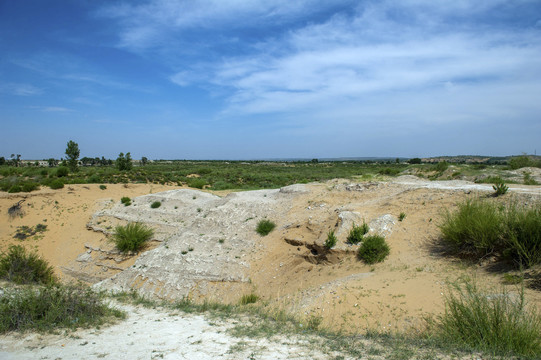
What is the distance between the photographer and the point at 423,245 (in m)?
9.44

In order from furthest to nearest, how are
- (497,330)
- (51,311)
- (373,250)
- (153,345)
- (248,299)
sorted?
(373,250)
(248,299)
(51,311)
(153,345)
(497,330)

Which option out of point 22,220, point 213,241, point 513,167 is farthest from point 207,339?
point 513,167

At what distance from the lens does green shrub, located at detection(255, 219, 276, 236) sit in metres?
13.3

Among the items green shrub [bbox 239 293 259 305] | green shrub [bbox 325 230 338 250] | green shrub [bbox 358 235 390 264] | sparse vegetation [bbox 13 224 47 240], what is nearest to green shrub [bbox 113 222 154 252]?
sparse vegetation [bbox 13 224 47 240]

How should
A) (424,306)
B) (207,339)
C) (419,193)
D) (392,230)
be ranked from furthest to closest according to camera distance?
1. (419,193)
2. (392,230)
3. (424,306)
4. (207,339)

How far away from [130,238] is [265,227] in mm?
6069

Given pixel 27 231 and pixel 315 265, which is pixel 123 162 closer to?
pixel 27 231

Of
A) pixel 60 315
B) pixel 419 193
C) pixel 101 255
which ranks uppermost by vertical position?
pixel 419 193

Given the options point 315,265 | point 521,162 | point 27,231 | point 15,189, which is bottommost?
point 315,265

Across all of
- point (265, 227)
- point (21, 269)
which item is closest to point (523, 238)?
point (265, 227)

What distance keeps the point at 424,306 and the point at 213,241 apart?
8.83 m

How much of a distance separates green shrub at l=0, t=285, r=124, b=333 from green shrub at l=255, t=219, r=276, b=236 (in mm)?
7830

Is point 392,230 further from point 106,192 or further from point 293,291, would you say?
point 106,192

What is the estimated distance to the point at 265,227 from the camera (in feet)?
43.9
